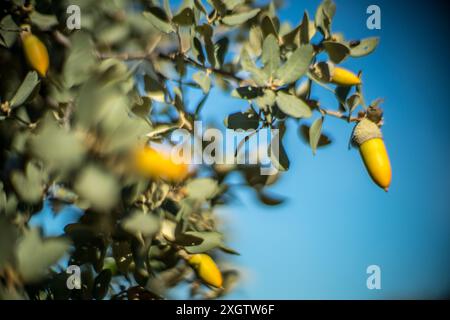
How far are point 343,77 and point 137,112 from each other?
17.9 inches

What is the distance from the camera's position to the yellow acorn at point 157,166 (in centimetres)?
65

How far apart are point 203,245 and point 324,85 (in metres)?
0.43

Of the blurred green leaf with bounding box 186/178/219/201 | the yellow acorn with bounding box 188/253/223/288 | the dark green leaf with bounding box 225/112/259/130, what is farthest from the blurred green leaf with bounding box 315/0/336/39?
the yellow acorn with bounding box 188/253/223/288

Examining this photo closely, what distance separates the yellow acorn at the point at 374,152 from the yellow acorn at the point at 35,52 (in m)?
0.69

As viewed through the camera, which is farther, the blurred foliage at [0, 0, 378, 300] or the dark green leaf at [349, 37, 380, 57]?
the dark green leaf at [349, 37, 380, 57]

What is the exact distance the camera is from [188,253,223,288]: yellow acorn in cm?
84

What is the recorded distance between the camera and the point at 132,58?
0.95 meters

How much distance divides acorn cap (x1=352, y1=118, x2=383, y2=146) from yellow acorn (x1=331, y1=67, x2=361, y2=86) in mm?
89

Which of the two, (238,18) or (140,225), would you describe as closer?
(140,225)

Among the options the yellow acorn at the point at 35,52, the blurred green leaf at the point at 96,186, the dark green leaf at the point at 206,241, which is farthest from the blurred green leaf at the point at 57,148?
the yellow acorn at the point at 35,52

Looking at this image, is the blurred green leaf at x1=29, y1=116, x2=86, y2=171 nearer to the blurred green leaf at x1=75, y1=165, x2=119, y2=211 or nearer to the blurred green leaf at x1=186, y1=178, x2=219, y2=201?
the blurred green leaf at x1=75, y1=165, x2=119, y2=211

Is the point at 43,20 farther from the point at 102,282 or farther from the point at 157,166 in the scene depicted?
the point at 102,282

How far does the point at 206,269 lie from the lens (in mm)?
837

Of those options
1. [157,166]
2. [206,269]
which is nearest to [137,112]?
[157,166]
